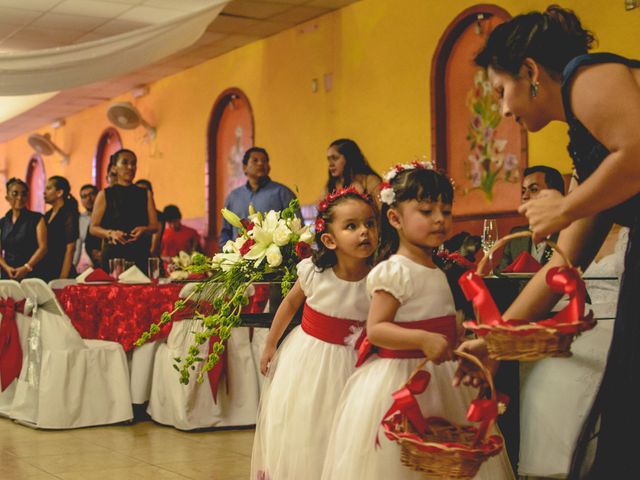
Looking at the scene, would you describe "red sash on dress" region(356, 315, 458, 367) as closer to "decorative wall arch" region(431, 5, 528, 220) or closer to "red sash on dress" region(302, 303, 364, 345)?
"red sash on dress" region(302, 303, 364, 345)

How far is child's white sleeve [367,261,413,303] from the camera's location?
2.38 metres

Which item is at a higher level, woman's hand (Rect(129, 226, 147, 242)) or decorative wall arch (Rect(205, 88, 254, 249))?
decorative wall arch (Rect(205, 88, 254, 249))

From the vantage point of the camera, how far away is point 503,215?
6711 millimetres

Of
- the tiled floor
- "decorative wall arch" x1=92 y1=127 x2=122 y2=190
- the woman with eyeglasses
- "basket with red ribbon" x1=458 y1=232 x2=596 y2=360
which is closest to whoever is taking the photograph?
"basket with red ribbon" x1=458 y1=232 x2=596 y2=360

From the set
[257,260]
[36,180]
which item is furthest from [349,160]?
[36,180]

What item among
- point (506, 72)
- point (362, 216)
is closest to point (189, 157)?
point (362, 216)

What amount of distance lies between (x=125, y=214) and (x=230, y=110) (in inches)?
Answer: 165

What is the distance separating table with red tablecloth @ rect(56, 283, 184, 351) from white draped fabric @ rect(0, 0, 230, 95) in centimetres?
185

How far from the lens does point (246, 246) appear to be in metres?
3.62

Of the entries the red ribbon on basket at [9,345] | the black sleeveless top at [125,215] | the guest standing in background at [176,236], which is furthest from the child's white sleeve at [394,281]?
the guest standing in background at [176,236]

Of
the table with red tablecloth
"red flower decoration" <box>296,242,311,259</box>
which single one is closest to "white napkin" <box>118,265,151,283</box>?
the table with red tablecloth

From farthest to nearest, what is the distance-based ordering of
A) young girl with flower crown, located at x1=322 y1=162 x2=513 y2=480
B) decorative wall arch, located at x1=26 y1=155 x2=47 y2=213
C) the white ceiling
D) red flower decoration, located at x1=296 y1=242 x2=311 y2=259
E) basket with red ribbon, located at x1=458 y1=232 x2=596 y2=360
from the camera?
1. decorative wall arch, located at x1=26 y1=155 x2=47 y2=213
2. the white ceiling
3. red flower decoration, located at x1=296 y1=242 x2=311 y2=259
4. young girl with flower crown, located at x1=322 y1=162 x2=513 y2=480
5. basket with red ribbon, located at x1=458 y1=232 x2=596 y2=360

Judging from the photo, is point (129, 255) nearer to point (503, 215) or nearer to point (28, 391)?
point (28, 391)

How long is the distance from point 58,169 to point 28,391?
1022 centimetres
